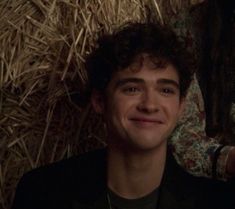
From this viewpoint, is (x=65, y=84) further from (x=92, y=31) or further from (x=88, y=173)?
(x=88, y=173)

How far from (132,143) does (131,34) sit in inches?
11.4

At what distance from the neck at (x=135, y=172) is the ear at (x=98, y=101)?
100mm

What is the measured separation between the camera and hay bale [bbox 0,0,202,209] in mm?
1951

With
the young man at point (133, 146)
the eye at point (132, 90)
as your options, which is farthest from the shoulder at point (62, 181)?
the eye at point (132, 90)

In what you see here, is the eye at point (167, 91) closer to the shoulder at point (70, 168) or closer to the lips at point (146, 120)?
the lips at point (146, 120)

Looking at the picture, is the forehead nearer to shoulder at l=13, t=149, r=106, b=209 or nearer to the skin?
the skin

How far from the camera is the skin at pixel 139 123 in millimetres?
1571

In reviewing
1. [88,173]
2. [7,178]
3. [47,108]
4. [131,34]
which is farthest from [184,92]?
[7,178]

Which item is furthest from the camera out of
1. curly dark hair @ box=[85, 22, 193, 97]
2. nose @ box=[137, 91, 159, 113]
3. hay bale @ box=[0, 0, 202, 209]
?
hay bale @ box=[0, 0, 202, 209]

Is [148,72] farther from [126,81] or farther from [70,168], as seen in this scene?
[70,168]

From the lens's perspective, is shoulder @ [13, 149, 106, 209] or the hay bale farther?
the hay bale

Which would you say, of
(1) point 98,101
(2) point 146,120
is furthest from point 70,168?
(2) point 146,120

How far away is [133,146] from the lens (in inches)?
62.4

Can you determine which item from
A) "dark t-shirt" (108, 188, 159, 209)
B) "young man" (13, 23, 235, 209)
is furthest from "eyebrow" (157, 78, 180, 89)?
"dark t-shirt" (108, 188, 159, 209)
